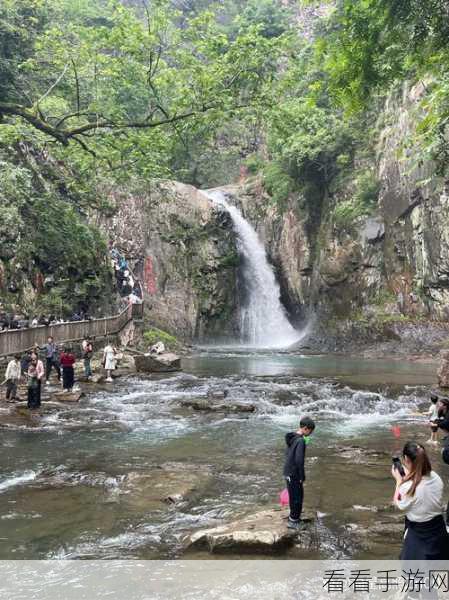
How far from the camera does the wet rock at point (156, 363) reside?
21953 mm

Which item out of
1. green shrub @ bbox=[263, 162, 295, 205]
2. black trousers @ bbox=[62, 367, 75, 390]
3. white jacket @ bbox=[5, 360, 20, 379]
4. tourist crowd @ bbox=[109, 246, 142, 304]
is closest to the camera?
white jacket @ bbox=[5, 360, 20, 379]

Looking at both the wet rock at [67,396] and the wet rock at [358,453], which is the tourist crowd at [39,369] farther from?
the wet rock at [358,453]

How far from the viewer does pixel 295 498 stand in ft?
21.2

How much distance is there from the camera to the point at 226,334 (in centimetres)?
3784

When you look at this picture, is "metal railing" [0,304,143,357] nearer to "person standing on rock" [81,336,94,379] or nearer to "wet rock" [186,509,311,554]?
"person standing on rock" [81,336,94,379]

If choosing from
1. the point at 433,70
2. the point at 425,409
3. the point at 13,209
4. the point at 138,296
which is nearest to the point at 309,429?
the point at 433,70

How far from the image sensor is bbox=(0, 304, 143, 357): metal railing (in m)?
16.8

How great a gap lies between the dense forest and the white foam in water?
290 inches

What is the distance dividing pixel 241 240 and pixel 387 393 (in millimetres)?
24006

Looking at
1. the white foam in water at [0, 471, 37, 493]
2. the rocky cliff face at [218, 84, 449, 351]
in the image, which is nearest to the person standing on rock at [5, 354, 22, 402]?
the white foam in water at [0, 471, 37, 493]

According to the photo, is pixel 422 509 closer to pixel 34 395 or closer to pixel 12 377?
pixel 34 395

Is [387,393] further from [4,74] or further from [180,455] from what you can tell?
[4,74]

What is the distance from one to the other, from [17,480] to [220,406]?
7.28 metres

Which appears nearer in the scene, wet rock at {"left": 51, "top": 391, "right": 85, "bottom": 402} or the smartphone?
the smartphone
